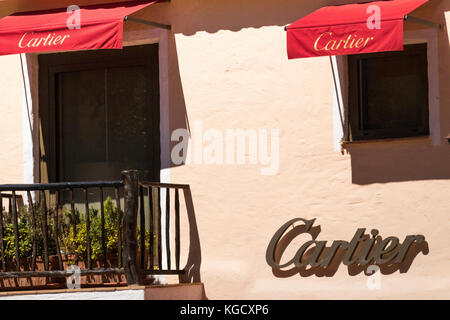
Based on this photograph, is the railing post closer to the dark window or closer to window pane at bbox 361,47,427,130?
the dark window

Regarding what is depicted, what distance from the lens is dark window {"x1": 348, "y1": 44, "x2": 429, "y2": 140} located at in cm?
1277

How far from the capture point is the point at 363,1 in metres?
13.0

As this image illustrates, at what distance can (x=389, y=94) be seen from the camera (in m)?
12.9

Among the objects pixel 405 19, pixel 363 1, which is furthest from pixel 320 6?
pixel 405 19

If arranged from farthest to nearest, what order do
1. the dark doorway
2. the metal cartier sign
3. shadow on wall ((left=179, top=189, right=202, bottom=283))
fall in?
1. the dark doorway
2. shadow on wall ((left=179, top=189, right=202, bottom=283))
3. the metal cartier sign

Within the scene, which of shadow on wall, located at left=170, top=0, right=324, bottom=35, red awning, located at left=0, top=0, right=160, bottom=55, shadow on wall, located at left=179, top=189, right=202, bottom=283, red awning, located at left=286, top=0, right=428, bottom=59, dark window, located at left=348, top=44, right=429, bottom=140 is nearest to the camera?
red awning, located at left=286, top=0, right=428, bottom=59

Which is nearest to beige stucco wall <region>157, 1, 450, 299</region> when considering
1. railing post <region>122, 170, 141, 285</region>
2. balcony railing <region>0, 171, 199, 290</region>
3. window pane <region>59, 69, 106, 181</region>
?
balcony railing <region>0, 171, 199, 290</region>

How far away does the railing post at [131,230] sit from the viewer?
12367mm

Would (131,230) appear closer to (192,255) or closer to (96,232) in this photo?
(96,232)

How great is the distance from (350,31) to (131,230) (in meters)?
2.93

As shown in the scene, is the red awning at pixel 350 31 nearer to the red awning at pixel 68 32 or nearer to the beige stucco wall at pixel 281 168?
the beige stucco wall at pixel 281 168

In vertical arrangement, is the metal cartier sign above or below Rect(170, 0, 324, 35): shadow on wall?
below

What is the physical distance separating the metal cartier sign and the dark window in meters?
1.09
